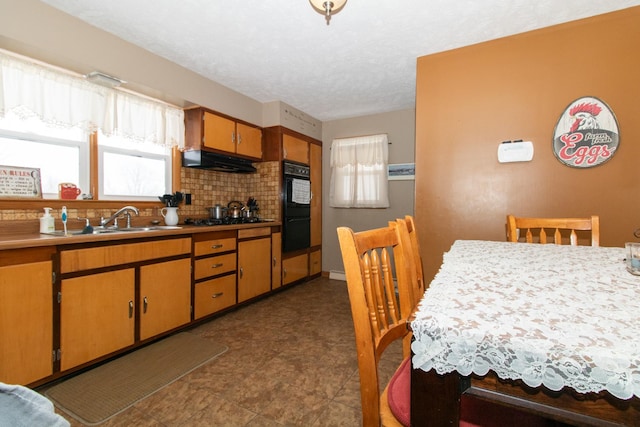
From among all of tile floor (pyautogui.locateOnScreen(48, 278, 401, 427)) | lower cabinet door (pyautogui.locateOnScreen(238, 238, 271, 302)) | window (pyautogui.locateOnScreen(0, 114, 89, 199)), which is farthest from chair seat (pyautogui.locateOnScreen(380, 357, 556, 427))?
window (pyautogui.locateOnScreen(0, 114, 89, 199))

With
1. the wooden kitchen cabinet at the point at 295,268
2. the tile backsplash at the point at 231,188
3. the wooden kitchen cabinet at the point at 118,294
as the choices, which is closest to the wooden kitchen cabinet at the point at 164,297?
the wooden kitchen cabinet at the point at 118,294

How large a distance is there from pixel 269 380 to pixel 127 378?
903 mm

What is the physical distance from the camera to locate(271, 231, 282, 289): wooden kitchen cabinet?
364 cm

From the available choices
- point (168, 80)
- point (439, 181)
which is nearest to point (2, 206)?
point (168, 80)

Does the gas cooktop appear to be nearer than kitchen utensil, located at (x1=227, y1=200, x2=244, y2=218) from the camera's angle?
Yes

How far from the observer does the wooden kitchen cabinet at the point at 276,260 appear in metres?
3.64

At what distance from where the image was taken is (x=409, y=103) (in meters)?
3.99

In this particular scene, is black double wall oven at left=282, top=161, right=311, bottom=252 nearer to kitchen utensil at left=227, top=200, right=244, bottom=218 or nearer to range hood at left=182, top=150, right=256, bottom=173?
kitchen utensil at left=227, top=200, right=244, bottom=218

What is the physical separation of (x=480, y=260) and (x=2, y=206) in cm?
293

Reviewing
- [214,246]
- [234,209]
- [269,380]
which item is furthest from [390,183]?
[269,380]

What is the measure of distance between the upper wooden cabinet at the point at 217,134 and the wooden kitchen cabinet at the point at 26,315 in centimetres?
174

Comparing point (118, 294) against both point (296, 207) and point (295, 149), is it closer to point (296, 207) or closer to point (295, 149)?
point (296, 207)

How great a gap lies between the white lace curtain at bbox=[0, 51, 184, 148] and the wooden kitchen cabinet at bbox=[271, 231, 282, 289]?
1549 millimetres

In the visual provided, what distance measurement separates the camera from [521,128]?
2.34 meters
